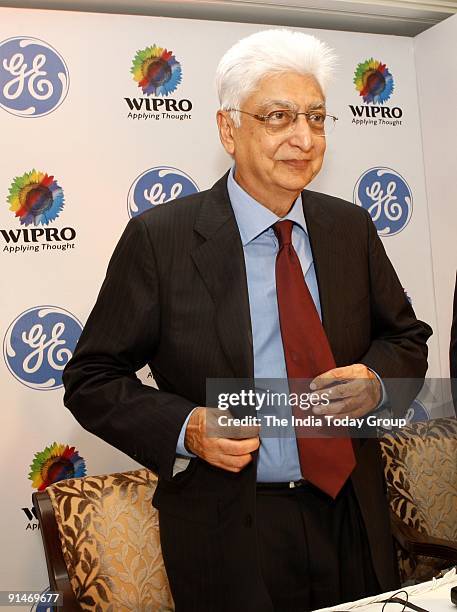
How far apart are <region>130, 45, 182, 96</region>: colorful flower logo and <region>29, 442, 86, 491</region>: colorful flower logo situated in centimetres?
149

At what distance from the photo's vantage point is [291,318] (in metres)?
1.85

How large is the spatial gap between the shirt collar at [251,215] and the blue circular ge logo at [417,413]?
1.97 ft

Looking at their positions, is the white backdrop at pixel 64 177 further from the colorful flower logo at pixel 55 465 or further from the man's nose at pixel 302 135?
the man's nose at pixel 302 135

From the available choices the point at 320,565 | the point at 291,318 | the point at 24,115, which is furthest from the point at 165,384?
the point at 24,115

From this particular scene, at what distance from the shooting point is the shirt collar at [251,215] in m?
1.99

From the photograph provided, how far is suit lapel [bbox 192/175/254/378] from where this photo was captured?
185 cm

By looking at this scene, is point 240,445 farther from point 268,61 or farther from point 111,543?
point 111,543

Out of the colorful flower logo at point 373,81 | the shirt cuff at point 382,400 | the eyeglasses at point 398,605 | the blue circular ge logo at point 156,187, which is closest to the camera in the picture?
the eyeglasses at point 398,605

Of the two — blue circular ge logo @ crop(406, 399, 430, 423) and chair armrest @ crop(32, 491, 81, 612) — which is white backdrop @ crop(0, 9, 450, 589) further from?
blue circular ge logo @ crop(406, 399, 430, 423)

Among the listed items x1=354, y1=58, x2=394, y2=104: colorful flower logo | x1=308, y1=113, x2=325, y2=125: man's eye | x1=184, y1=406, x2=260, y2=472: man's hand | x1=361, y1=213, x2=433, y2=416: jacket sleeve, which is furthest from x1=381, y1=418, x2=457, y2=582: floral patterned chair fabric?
x1=354, y1=58, x2=394, y2=104: colorful flower logo

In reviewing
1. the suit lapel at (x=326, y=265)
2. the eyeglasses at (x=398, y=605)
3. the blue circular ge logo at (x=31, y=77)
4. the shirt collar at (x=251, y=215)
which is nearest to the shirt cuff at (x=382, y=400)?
the suit lapel at (x=326, y=265)

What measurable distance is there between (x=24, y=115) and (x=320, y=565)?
2093mm

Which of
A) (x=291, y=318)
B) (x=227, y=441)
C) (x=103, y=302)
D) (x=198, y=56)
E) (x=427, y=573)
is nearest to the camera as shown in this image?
(x=227, y=441)

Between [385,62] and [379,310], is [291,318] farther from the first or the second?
[385,62]
